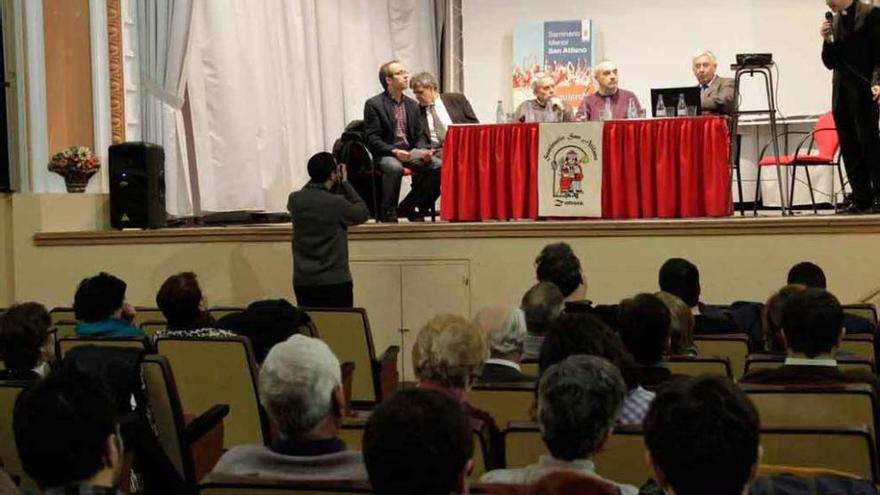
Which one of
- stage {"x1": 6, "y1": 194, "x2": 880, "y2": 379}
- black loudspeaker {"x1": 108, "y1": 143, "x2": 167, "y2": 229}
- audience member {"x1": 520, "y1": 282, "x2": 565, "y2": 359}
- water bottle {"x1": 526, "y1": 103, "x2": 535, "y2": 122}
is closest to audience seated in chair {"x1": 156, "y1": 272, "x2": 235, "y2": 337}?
audience member {"x1": 520, "y1": 282, "x2": 565, "y2": 359}

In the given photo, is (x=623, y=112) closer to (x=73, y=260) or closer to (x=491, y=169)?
(x=491, y=169)

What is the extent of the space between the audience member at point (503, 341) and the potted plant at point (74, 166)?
4825 millimetres

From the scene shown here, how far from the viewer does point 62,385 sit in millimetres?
2189

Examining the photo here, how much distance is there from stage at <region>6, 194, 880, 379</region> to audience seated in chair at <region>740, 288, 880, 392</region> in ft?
11.9

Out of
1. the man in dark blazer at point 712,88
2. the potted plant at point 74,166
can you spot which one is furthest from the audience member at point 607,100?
the potted plant at point 74,166

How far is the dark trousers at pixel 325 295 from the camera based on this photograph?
6.32 m

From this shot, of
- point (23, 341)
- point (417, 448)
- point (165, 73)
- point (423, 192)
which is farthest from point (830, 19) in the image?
point (417, 448)

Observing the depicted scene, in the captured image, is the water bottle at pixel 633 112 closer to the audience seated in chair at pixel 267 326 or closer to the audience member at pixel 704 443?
the audience seated in chair at pixel 267 326

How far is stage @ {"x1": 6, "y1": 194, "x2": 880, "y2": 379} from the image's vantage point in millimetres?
6836

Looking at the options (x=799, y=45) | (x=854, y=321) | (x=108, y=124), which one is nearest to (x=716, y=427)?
(x=854, y=321)

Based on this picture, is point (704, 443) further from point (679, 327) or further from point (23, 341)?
point (23, 341)

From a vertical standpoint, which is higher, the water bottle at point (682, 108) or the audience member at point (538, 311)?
the water bottle at point (682, 108)

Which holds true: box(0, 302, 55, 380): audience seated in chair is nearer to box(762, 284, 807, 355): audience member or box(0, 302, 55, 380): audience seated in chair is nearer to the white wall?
box(762, 284, 807, 355): audience member

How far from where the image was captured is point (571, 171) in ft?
25.3
